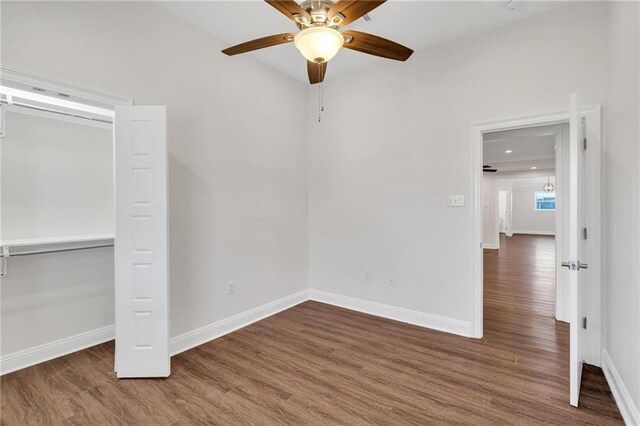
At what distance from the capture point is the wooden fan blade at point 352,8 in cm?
156

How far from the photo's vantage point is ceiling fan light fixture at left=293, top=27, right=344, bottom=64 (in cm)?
167

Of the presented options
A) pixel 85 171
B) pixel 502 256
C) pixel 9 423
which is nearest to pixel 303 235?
pixel 85 171

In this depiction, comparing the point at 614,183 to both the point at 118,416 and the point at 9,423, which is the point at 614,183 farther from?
the point at 9,423

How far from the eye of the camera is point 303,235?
4.21 m

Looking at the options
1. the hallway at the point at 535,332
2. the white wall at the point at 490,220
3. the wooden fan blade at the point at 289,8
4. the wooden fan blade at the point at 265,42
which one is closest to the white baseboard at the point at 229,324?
the hallway at the point at 535,332

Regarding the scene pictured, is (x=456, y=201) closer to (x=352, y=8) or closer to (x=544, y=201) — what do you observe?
(x=352, y=8)

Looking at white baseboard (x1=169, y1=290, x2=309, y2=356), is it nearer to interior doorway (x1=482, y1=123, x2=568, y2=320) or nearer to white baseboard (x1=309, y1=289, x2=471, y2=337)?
white baseboard (x1=309, y1=289, x2=471, y2=337)

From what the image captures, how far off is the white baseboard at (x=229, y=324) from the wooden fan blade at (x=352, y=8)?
2898mm

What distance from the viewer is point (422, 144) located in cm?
330

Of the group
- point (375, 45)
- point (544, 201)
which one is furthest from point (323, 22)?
point (544, 201)

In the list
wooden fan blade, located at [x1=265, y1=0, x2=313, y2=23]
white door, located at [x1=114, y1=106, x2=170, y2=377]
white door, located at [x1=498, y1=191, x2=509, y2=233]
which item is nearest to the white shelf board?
white door, located at [x1=114, y1=106, x2=170, y2=377]

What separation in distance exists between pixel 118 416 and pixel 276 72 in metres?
3.70

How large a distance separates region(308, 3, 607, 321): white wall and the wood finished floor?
67cm

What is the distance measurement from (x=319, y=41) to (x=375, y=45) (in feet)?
1.59
